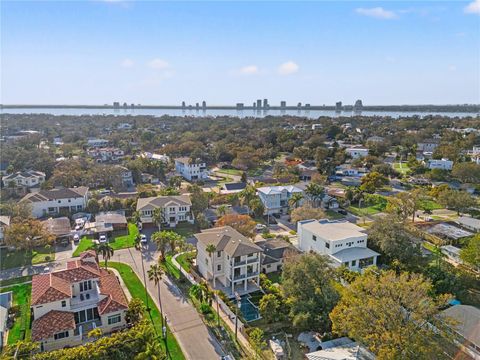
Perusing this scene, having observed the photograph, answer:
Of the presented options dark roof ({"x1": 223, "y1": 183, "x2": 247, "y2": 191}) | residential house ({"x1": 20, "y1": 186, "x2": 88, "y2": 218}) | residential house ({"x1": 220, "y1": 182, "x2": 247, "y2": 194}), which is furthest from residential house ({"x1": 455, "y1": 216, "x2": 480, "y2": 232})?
residential house ({"x1": 20, "y1": 186, "x2": 88, "y2": 218})

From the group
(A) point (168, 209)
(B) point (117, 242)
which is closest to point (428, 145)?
(A) point (168, 209)

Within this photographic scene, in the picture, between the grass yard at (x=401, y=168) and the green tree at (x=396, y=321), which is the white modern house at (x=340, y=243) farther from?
the grass yard at (x=401, y=168)

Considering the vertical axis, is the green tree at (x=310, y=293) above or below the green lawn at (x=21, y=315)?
above

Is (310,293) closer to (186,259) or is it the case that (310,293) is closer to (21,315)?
(186,259)

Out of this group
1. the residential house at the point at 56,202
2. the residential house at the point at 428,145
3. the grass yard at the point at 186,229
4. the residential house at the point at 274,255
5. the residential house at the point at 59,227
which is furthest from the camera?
the residential house at the point at 428,145

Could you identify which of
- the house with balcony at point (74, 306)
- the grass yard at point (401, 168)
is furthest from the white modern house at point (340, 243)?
the grass yard at point (401, 168)

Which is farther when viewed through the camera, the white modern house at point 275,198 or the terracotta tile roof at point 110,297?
the white modern house at point 275,198

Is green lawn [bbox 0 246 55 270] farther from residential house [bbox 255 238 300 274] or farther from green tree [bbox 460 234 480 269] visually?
green tree [bbox 460 234 480 269]
